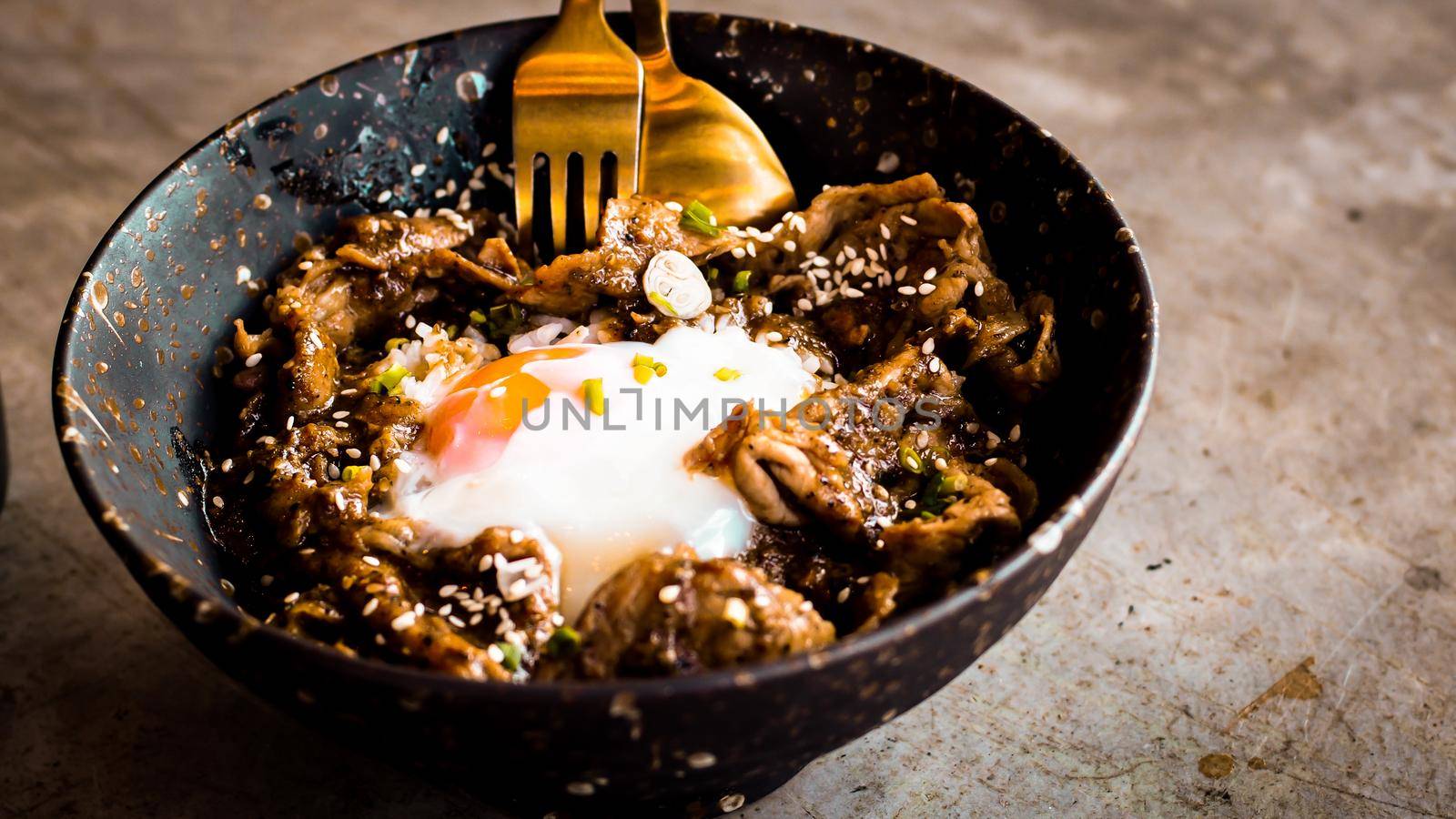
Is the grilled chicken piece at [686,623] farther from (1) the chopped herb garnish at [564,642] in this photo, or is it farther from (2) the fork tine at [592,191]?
(2) the fork tine at [592,191]

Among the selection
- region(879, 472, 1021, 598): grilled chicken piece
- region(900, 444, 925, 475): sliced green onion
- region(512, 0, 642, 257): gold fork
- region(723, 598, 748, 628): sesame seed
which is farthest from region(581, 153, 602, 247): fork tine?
region(723, 598, 748, 628): sesame seed

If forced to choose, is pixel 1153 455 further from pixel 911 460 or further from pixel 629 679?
pixel 629 679

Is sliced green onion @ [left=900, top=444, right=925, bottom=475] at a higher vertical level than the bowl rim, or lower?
lower

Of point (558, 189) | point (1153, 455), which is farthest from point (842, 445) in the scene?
point (1153, 455)

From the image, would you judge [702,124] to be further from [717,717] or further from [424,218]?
[717,717]

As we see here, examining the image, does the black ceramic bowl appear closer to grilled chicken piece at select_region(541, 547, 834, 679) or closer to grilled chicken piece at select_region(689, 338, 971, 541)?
grilled chicken piece at select_region(541, 547, 834, 679)

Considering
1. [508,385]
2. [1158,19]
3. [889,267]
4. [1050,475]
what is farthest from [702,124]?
[1158,19]
